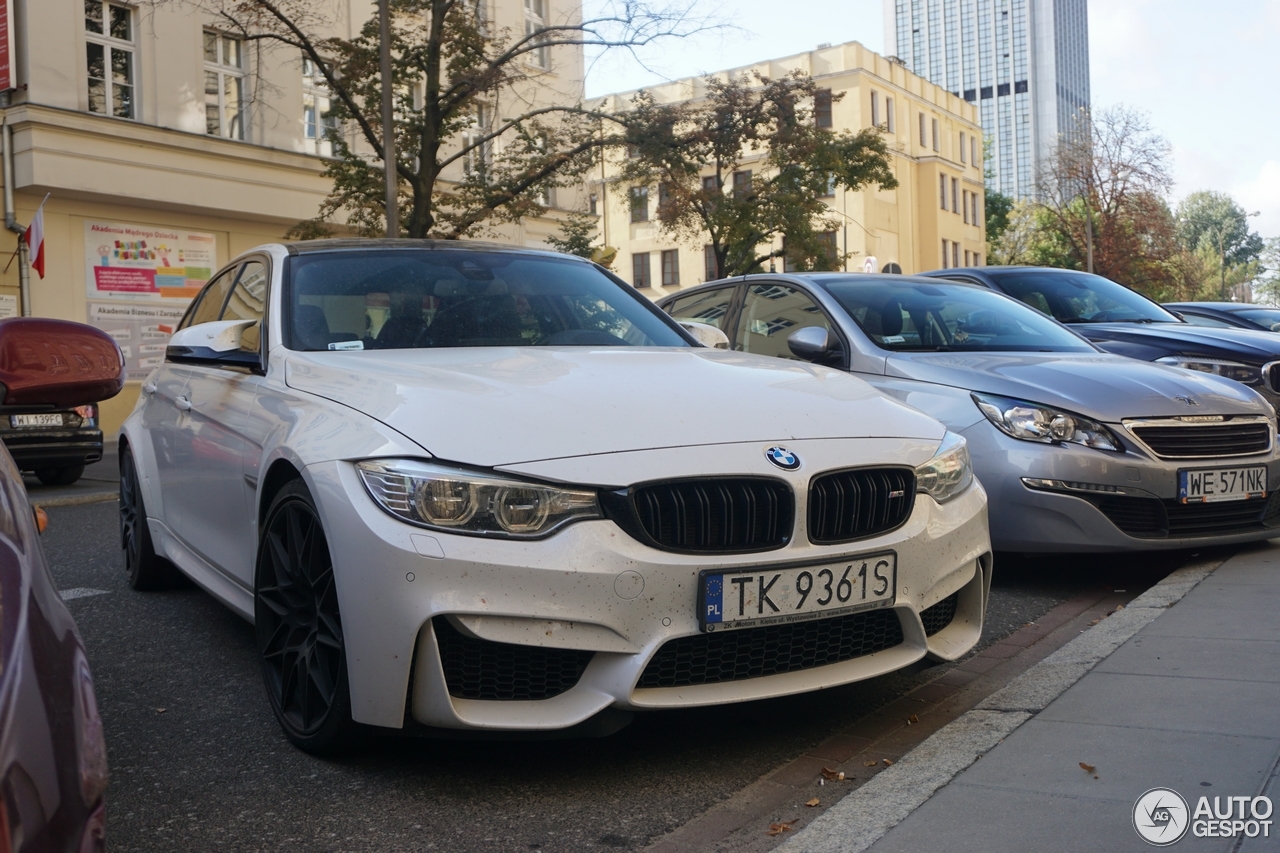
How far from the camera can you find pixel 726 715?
3.76m

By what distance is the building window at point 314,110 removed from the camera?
2588 cm

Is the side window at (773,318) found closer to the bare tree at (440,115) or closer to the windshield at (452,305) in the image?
the windshield at (452,305)

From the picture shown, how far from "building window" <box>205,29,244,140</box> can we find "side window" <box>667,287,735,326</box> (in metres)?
18.5

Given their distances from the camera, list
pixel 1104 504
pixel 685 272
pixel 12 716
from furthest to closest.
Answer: pixel 685 272 → pixel 1104 504 → pixel 12 716

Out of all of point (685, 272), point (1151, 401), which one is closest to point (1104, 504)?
point (1151, 401)

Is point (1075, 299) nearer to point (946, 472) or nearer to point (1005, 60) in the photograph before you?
point (946, 472)

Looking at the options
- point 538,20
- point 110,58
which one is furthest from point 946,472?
point 538,20

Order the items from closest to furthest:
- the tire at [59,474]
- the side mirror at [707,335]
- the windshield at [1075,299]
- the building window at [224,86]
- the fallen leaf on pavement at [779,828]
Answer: the fallen leaf on pavement at [779,828] → the side mirror at [707,335] → the windshield at [1075,299] → the tire at [59,474] → the building window at [224,86]

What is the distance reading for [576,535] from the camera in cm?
296

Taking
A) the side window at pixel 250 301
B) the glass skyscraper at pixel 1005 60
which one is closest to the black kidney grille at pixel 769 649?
the side window at pixel 250 301

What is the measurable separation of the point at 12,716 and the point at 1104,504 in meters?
4.90

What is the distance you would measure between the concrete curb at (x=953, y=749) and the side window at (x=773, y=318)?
2585 mm

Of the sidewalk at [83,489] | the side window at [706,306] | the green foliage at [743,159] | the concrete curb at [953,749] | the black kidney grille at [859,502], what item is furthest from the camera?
the green foliage at [743,159]

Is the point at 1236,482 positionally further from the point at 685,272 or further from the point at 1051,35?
the point at 1051,35
